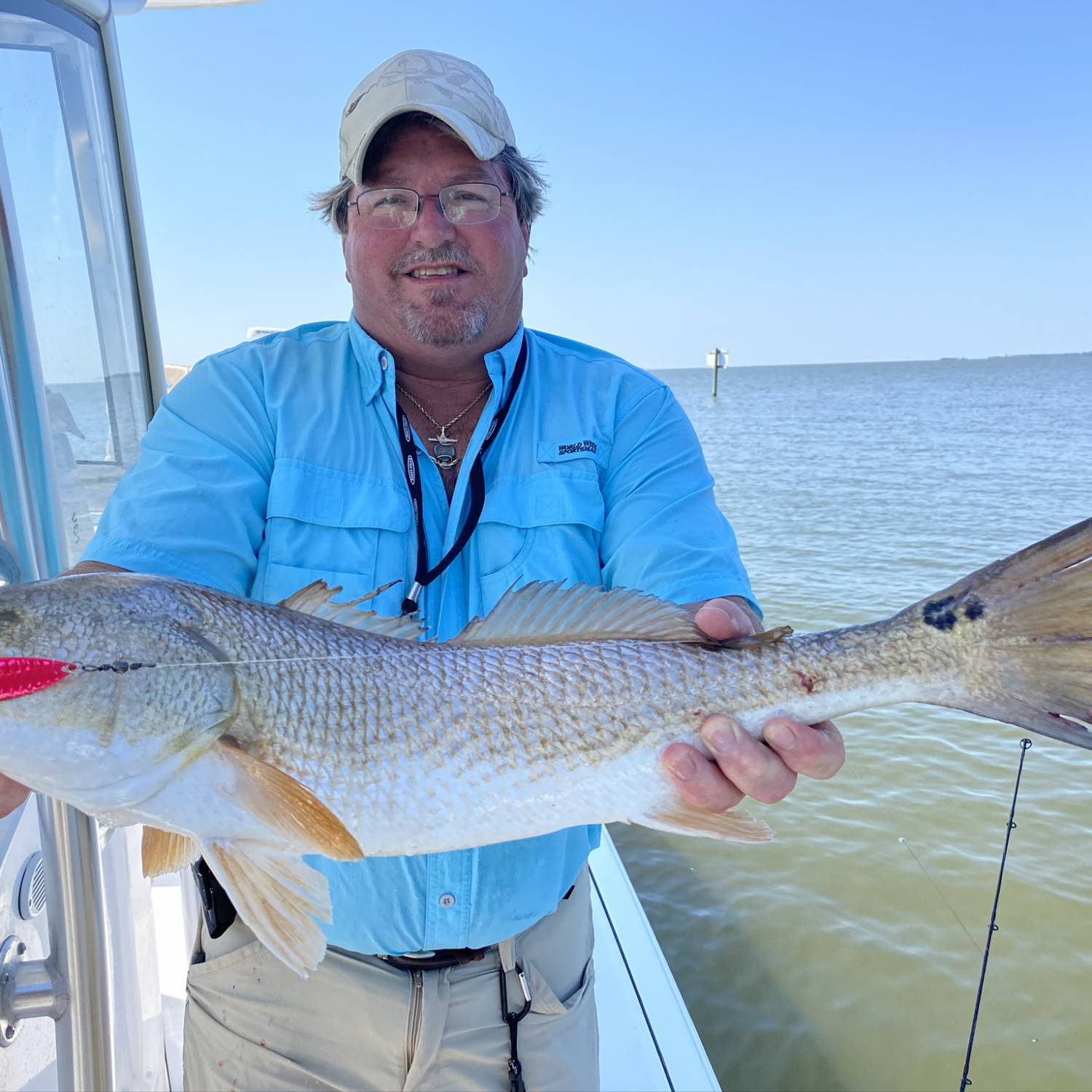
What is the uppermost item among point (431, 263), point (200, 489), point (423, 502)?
point (431, 263)

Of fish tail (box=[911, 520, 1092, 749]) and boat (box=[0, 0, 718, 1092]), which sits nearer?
fish tail (box=[911, 520, 1092, 749])

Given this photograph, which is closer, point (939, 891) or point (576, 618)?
point (576, 618)

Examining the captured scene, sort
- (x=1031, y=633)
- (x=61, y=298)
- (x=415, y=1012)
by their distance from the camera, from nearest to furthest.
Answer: (x=1031, y=633), (x=415, y=1012), (x=61, y=298)

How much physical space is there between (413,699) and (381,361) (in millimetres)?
1204

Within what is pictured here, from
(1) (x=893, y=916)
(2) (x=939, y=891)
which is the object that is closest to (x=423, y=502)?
(1) (x=893, y=916)

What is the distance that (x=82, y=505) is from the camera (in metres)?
3.13

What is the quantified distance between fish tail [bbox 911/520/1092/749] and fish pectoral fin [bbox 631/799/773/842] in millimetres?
531

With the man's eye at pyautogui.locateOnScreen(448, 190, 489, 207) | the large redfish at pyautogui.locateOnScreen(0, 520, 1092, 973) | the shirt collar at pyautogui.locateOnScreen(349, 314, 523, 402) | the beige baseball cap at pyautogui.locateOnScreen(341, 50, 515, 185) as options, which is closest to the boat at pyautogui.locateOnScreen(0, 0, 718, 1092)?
the large redfish at pyautogui.locateOnScreen(0, 520, 1092, 973)

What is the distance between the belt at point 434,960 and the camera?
243 centimetres

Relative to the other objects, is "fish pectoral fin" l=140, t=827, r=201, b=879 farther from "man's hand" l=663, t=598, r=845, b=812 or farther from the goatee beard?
the goatee beard

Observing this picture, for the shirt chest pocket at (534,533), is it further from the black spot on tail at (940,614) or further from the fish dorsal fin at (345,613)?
the black spot on tail at (940,614)

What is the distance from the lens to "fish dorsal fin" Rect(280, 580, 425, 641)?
6.65 feet

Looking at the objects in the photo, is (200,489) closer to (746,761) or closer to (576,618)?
(576,618)

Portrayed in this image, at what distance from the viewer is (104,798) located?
1697 mm
